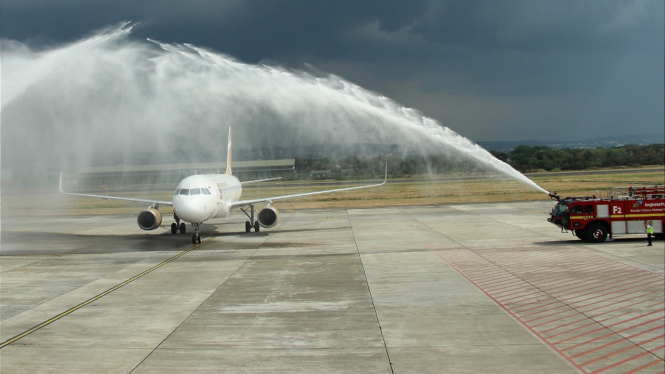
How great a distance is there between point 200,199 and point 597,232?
869 inches

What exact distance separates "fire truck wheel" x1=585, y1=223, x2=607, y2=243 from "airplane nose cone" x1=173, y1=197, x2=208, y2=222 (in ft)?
70.9

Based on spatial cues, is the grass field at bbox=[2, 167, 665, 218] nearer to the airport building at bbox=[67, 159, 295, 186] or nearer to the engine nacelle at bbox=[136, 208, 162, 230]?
the airport building at bbox=[67, 159, 295, 186]

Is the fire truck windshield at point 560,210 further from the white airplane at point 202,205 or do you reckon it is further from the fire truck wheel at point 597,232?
the white airplane at point 202,205

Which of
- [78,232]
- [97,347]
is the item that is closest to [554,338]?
[97,347]

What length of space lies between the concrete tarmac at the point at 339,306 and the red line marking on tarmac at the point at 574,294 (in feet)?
0.22

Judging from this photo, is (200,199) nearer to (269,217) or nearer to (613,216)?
(269,217)

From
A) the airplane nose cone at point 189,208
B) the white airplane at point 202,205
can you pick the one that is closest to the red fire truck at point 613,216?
the white airplane at point 202,205

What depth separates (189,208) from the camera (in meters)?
30.5

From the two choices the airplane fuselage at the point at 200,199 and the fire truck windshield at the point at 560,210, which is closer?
the fire truck windshield at the point at 560,210

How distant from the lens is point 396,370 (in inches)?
435

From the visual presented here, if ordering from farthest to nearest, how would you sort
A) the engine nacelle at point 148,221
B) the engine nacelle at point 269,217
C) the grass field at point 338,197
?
the grass field at point 338,197 → the engine nacelle at point 269,217 → the engine nacelle at point 148,221

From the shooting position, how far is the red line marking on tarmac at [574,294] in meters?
12.6

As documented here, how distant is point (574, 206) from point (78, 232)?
3404 centimetres

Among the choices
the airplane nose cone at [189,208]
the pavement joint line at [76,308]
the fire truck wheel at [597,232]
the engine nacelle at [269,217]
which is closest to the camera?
the pavement joint line at [76,308]
